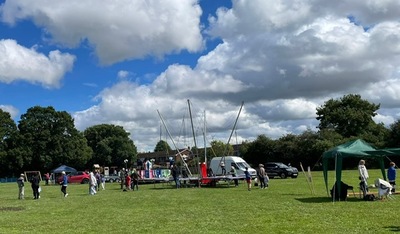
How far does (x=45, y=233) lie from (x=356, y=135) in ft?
275

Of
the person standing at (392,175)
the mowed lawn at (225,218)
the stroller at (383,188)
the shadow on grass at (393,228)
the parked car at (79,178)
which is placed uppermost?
the parked car at (79,178)

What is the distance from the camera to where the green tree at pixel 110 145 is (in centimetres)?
10788

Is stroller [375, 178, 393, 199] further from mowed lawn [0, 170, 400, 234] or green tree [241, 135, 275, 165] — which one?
green tree [241, 135, 275, 165]

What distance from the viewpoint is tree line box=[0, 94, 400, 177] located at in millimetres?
81188

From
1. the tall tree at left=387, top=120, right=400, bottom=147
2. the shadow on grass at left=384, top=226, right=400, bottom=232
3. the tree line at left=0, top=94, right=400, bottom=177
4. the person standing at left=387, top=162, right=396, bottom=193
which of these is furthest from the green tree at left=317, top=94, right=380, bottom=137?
the shadow on grass at left=384, top=226, right=400, bottom=232

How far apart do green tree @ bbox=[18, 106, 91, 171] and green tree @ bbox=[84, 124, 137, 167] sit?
17.9m

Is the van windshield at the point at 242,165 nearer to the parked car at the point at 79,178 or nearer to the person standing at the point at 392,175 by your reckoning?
the parked car at the point at 79,178

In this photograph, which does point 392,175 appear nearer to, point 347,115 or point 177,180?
point 177,180

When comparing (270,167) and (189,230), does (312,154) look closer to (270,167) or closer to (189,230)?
(270,167)

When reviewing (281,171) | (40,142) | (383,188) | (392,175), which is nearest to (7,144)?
(40,142)

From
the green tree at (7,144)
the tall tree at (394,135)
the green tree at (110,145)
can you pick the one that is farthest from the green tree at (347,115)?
the green tree at (7,144)

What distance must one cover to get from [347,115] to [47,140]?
57.6 meters

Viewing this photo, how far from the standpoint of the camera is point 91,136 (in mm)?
112812

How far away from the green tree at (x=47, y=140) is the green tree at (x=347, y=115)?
161 feet
